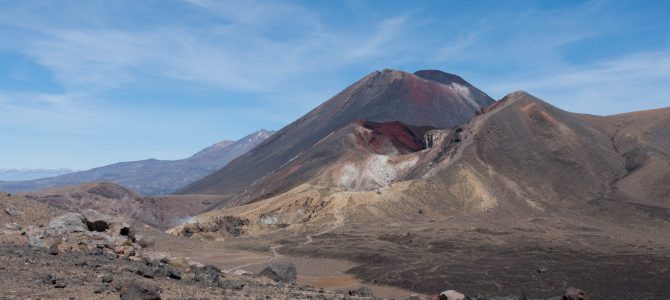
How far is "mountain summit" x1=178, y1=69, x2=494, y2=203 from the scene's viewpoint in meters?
127

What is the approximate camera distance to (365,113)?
443ft

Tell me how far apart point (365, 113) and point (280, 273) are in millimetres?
109826

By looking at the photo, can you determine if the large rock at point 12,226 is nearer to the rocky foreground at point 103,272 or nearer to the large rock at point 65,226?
the rocky foreground at point 103,272

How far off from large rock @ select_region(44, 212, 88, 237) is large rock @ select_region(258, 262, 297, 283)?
9675 millimetres

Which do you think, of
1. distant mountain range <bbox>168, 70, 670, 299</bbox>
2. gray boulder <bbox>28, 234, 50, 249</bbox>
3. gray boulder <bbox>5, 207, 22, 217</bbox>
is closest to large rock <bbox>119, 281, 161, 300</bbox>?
gray boulder <bbox>28, 234, 50, 249</bbox>

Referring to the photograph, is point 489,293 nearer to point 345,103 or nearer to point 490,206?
point 490,206

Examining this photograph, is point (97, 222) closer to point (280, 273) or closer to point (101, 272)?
point (280, 273)

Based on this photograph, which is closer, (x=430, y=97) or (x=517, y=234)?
(x=517, y=234)

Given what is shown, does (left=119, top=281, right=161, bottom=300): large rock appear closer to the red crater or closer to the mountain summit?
the red crater

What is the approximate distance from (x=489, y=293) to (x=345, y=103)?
12443 centimetres

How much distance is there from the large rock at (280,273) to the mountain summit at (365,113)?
8881 cm

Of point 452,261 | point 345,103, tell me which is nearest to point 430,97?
point 345,103

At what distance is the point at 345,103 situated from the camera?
15050 centimetres

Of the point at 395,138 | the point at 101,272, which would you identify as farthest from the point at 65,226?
the point at 395,138
